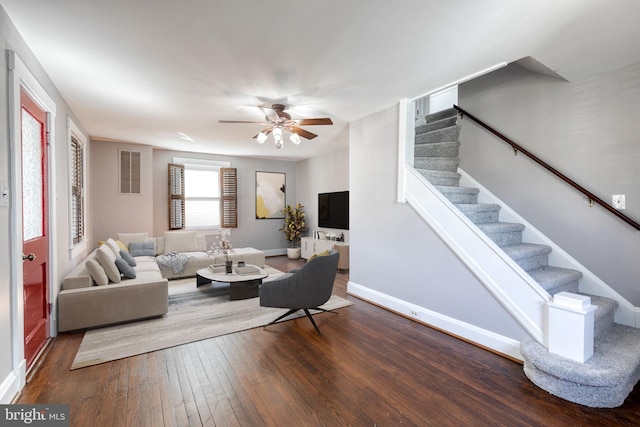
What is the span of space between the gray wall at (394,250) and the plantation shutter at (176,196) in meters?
4.20

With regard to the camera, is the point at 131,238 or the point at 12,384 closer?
the point at 12,384

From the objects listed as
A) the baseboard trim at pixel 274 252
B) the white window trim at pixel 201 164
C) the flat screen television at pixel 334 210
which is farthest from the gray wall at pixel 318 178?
the white window trim at pixel 201 164

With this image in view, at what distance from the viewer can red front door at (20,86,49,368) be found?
2.36 metres

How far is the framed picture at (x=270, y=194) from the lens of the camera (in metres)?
7.75

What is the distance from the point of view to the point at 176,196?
6566 millimetres

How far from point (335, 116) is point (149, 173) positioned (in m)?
4.25

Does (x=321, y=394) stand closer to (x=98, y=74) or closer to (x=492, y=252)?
(x=492, y=252)

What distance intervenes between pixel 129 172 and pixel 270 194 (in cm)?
320

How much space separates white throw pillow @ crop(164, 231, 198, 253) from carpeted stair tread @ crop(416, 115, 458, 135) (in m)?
4.77

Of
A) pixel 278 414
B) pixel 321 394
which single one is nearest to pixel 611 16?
pixel 321 394

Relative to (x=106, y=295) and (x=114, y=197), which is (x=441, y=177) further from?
(x=114, y=197)

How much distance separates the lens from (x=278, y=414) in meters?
1.91

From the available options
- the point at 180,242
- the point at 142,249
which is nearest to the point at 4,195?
the point at 142,249

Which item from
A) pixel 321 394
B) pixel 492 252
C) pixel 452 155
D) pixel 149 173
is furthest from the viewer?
pixel 149 173
